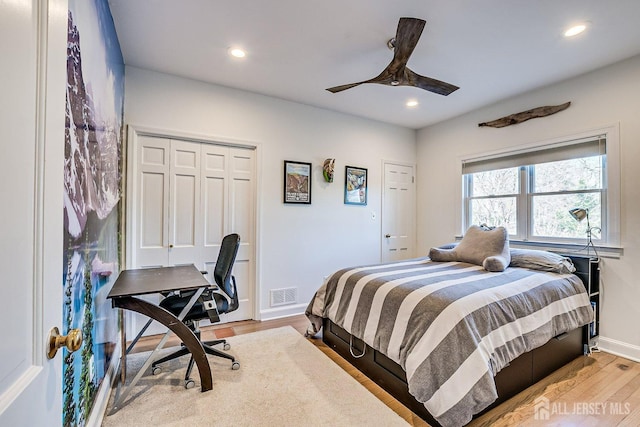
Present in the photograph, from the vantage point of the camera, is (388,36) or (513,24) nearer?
(513,24)

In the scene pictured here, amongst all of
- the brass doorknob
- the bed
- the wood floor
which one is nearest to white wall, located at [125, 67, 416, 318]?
the bed

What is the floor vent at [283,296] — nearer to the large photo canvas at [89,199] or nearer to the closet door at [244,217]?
the closet door at [244,217]

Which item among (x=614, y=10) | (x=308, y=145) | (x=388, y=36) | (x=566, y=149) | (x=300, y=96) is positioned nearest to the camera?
(x=614, y=10)

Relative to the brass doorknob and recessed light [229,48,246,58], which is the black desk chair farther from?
recessed light [229,48,246,58]

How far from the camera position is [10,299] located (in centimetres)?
50

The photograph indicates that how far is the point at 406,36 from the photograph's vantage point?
1.92 metres

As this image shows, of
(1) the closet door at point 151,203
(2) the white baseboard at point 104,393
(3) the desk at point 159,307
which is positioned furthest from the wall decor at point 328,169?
(2) the white baseboard at point 104,393

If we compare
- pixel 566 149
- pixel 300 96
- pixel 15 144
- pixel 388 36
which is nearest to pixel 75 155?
pixel 15 144

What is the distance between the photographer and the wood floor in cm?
175

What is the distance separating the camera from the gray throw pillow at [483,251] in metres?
2.58

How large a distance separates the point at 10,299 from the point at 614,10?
3358 mm

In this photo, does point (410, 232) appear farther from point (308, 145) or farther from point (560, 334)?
point (560, 334)

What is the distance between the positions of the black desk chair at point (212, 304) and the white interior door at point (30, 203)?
1.47m

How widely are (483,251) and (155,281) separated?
2.87 meters
